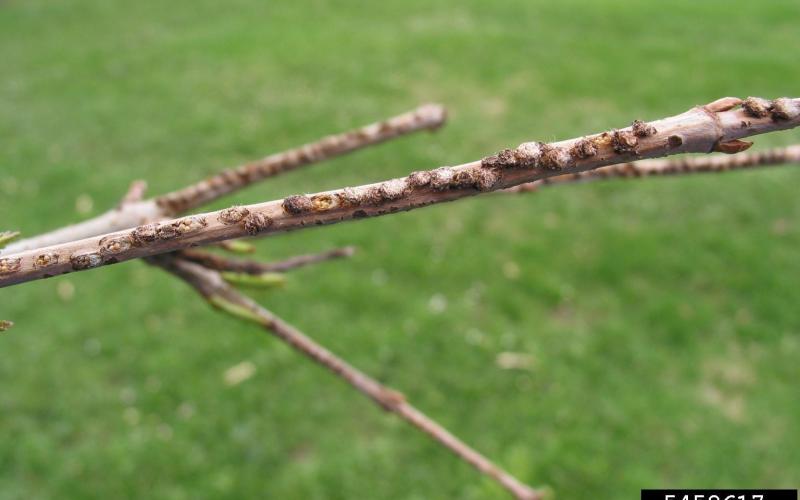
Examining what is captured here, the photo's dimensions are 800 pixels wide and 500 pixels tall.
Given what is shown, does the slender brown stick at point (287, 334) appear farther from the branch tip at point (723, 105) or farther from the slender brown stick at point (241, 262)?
the branch tip at point (723, 105)

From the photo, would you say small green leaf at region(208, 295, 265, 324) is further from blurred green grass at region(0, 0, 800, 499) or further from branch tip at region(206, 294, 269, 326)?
blurred green grass at region(0, 0, 800, 499)

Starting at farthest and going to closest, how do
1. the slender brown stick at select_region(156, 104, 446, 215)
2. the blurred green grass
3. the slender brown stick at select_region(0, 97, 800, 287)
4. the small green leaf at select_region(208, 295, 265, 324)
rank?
1. the blurred green grass
2. the slender brown stick at select_region(156, 104, 446, 215)
3. the small green leaf at select_region(208, 295, 265, 324)
4. the slender brown stick at select_region(0, 97, 800, 287)

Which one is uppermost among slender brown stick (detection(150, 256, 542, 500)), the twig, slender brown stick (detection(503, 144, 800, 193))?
the twig

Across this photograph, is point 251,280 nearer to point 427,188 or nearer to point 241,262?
point 241,262

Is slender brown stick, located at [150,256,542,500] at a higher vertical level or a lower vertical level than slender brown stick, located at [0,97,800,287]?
lower

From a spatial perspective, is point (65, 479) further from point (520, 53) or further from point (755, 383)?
point (520, 53)

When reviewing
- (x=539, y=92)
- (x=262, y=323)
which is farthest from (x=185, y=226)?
(x=539, y=92)

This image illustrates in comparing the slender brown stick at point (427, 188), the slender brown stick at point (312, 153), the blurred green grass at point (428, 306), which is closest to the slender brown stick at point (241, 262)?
the slender brown stick at point (312, 153)

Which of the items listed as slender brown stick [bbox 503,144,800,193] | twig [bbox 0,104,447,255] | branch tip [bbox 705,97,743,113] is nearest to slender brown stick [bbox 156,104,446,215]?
twig [bbox 0,104,447,255]
